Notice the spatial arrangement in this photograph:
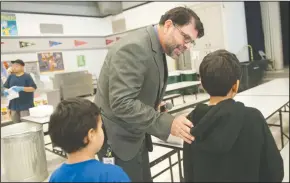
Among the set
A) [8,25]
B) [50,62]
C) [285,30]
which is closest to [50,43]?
[50,62]

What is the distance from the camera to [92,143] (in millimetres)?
864

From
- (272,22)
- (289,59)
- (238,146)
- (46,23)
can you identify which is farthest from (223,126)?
(46,23)

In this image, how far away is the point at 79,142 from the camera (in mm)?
833

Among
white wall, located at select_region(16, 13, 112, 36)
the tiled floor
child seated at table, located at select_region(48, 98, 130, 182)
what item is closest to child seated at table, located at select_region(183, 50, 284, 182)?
child seated at table, located at select_region(48, 98, 130, 182)

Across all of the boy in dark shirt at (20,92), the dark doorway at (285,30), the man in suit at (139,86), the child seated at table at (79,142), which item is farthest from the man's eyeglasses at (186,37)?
the dark doorway at (285,30)

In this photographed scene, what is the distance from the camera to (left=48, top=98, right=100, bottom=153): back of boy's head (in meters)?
0.81

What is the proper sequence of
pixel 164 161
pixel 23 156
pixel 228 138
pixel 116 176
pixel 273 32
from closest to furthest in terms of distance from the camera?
pixel 116 176, pixel 228 138, pixel 23 156, pixel 164 161, pixel 273 32

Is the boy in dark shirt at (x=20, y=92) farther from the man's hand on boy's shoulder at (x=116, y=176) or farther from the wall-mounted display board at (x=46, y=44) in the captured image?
the wall-mounted display board at (x=46, y=44)

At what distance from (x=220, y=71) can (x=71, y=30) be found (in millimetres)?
8597

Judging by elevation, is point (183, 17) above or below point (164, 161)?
above

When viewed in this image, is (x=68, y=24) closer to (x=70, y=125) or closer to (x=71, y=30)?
(x=71, y=30)

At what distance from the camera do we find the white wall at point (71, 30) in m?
7.77

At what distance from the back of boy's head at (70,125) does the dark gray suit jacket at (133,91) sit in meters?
0.29

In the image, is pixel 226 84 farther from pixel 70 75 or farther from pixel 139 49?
pixel 70 75
